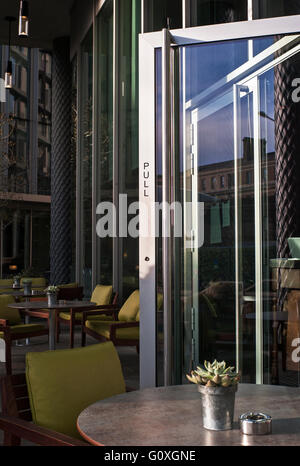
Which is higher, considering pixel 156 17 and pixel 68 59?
pixel 68 59

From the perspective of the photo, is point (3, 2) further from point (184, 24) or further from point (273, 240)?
point (273, 240)

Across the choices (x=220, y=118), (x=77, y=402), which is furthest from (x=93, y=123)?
(x=77, y=402)

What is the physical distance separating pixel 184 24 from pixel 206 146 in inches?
56.3

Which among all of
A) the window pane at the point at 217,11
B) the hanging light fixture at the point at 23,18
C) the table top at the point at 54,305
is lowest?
the table top at the point at 54,305

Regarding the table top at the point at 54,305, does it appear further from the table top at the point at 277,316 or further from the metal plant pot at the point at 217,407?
the metal plant pot at the point at 217,407

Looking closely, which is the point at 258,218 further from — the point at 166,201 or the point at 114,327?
the point at 114,327

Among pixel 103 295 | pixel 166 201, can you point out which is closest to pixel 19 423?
pixel 166 201

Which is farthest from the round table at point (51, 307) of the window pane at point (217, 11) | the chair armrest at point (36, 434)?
the chair armrest at point (36, 434)

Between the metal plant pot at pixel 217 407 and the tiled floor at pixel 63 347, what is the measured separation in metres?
3.70

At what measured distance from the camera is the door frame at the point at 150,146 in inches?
145

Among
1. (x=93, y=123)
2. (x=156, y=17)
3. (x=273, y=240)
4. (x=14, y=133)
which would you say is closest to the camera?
(x=273, y=240)

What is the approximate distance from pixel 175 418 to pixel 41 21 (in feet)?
36.0

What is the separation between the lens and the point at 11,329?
20.4 feet

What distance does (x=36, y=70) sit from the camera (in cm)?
1434
